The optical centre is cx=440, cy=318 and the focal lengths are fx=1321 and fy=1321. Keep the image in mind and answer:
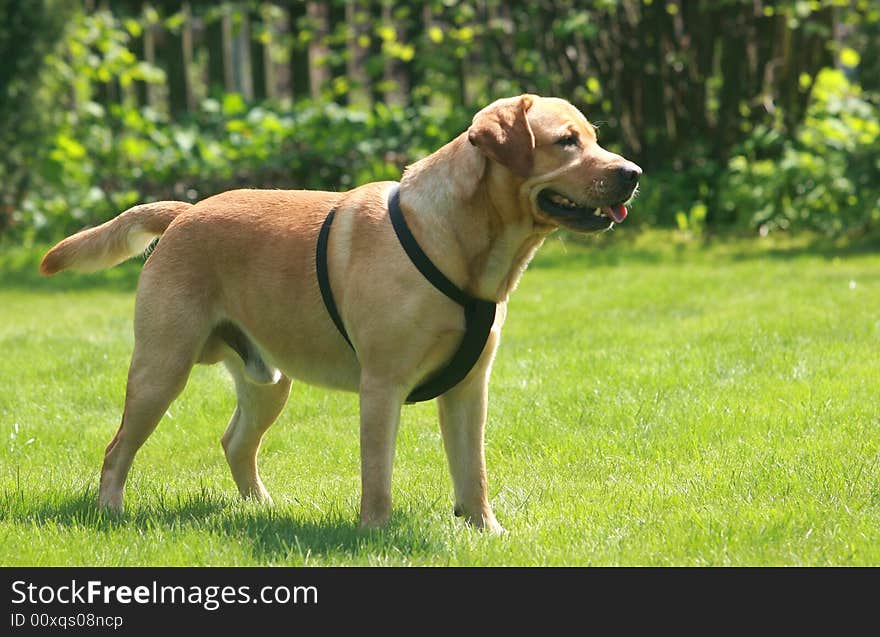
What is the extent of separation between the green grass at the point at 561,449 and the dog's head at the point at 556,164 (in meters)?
1.08

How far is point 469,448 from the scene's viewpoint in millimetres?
4777

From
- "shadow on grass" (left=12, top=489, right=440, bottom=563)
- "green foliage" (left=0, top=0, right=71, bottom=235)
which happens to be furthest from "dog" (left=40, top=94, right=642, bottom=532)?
"green foliage" (left=0, top=0, right=71, bottom=235)

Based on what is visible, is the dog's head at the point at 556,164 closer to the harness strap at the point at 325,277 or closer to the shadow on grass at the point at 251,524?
the harness strap at the point at 325,277

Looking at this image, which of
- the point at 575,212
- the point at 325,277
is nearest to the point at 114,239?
the point at 325,277

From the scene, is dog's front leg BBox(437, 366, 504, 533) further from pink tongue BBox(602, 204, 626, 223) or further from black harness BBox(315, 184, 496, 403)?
pink tongue BBox(602, 204, 626, 223)

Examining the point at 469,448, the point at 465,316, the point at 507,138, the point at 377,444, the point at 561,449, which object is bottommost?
the point at 561,449

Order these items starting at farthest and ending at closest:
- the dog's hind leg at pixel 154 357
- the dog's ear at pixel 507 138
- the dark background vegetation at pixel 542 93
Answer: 1. the dark background vegetation at pixel 542 93
2. the dog's hind leg at pixel 154 357
3. the dog's ear at pixel 507 138

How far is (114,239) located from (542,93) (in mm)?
7377

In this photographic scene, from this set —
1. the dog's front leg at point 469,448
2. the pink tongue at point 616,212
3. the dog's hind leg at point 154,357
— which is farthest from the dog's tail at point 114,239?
the pink tongue at point 616,212

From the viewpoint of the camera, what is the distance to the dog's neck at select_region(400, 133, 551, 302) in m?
4.40

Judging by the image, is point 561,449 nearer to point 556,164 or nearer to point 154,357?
point 556,164

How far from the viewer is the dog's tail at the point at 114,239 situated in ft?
17.2

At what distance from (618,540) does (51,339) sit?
16.4 feet

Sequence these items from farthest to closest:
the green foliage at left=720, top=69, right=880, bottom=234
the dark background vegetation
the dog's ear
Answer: the dark background vegetation
the green foliage at left=720, top=69, right=880, bottom=234
the dog's ear
